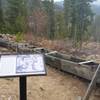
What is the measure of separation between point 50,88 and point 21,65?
89.9 inches

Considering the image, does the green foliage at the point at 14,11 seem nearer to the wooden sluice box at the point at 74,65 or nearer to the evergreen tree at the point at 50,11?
the evergreen tree at the point at 50,11

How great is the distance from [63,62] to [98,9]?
93.8ft

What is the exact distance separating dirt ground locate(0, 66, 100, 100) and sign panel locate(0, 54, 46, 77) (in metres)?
1.59

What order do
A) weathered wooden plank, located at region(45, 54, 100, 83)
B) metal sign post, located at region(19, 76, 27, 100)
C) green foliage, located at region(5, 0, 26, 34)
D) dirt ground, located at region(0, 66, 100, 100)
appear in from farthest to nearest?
green foliage, located at region(5, 0, 26, 34), weathered wooden plank, located at region(45, 54, 100, 83), dirt ground, located at region(0, 66, 100, 100), metal sign post, located at region(19, 76, 27, 100)

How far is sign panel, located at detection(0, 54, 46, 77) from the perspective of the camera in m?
4.02

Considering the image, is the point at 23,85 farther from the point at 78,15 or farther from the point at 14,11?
the point at 78,15

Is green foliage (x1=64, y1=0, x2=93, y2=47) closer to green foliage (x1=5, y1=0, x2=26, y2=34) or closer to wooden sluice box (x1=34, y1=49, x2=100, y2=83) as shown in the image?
green foliage (x1=5, y1=0, x2=26, y2=34)

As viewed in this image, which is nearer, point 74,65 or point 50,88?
point 50,88

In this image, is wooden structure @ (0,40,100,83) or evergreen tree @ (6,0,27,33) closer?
wooden structure @ (0,40,100,83)

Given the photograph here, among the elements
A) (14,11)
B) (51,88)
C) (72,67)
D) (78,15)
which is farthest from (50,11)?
(51,88)

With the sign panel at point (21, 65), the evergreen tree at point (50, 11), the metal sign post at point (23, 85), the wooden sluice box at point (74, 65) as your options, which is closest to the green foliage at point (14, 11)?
the evergreen tree at point (50, 11)

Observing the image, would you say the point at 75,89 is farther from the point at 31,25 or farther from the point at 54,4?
the point at 54,4

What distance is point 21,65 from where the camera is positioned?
4168 millimetres

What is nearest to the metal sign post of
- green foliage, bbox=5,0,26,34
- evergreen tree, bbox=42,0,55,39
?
green foliage, bbox=5,0,26,34
